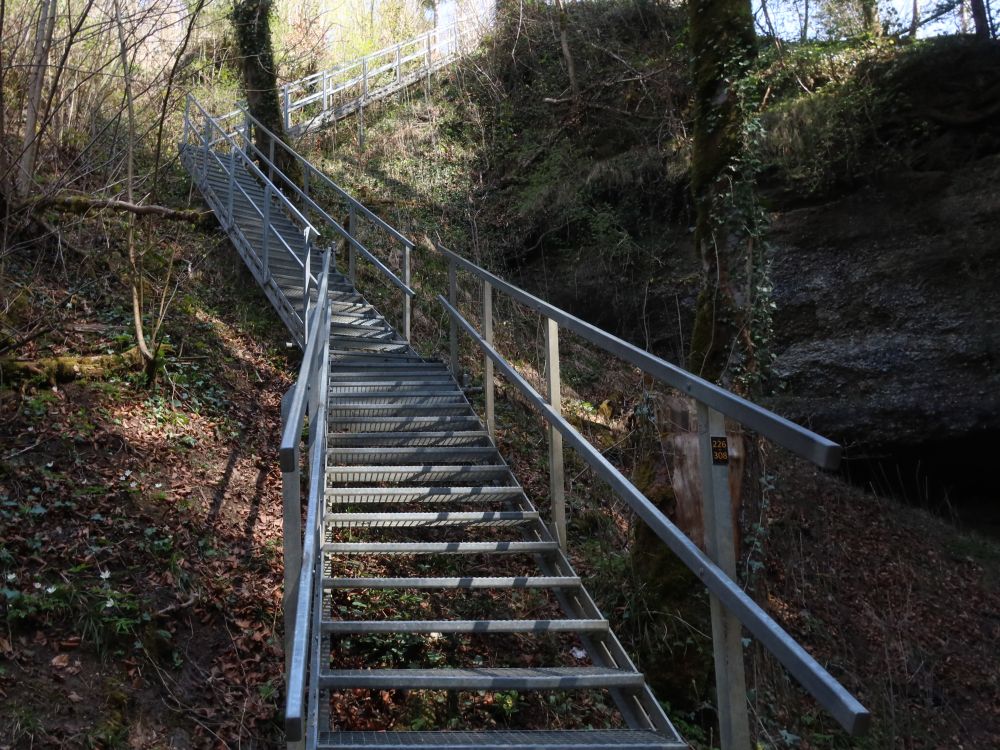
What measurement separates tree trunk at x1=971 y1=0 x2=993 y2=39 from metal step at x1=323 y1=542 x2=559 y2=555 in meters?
10.8

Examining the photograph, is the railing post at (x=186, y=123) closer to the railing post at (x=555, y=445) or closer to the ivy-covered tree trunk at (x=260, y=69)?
the ivy-covered tree trunk at (x=260, y=69)

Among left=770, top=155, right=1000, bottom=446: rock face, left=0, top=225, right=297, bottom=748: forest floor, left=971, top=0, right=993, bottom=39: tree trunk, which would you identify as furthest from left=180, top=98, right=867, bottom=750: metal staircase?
left=971, top=0, right=993, bottom=39: tree trunk

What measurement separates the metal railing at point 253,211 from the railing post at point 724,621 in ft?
14.3

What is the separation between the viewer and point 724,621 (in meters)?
2.43

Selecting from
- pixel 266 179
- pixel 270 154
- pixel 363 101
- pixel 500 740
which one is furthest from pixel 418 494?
pixel 363 101

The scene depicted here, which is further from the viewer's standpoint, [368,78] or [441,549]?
[368,78]

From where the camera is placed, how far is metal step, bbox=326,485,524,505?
176 inches

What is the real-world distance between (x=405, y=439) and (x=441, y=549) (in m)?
1.65

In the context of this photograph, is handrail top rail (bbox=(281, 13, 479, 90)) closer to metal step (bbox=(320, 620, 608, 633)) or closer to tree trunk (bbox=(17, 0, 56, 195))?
tree trunk (bbox=(17, 0, 56, 195))

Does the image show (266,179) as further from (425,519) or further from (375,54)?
(375,54)

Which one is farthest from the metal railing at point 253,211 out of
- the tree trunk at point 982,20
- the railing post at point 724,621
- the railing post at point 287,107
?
the tree trunk at point 982,20

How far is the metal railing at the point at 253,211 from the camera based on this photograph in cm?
823

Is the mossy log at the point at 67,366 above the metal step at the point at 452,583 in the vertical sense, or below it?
above

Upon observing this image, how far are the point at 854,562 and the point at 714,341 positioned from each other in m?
3.97
